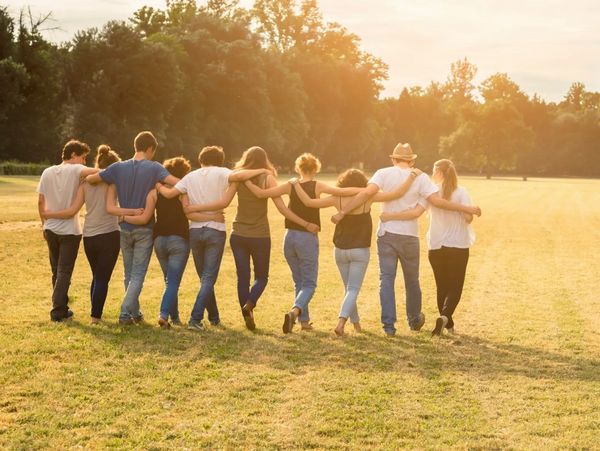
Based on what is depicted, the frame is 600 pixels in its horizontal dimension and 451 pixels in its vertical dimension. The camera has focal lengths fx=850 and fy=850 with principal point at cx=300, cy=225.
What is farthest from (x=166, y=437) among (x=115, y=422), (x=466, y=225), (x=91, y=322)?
(x=466, y=225)

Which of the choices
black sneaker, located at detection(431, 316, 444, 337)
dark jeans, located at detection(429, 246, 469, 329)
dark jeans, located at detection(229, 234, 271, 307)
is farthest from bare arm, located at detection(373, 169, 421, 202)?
black sneaker, located at detection(431, 316, 444, 337)

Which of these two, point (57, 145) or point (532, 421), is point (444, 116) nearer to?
point (57, 145)

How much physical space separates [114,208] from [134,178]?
35cm

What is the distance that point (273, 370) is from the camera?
6.87m

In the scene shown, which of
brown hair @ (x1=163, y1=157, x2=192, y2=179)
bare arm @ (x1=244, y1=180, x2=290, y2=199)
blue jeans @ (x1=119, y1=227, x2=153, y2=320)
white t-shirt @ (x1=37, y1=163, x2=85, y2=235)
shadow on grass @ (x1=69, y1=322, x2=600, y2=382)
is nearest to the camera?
shadow on grass @ (x1=69, y1=322, x2=600, y2=382)

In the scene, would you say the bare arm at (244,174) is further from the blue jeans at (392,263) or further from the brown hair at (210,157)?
the blue jeans at (392,263)

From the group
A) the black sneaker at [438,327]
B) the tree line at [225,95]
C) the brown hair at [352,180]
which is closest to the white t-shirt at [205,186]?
the brown hair at [352,180]

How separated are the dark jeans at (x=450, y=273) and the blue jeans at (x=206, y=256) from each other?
2.19 m

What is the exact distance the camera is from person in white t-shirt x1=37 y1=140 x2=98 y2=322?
861 cm

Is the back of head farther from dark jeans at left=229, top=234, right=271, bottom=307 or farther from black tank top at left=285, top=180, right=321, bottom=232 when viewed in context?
black tank top at left=285, top=180, right=321, bottom=232

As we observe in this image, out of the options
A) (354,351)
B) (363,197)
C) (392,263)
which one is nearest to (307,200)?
(363,197)

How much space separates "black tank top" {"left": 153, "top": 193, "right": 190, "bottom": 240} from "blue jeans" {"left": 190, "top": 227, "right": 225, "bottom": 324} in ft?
0.40

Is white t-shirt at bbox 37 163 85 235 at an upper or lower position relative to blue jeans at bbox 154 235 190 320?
upper

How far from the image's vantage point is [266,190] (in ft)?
26.1
